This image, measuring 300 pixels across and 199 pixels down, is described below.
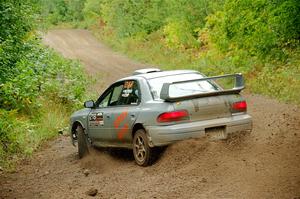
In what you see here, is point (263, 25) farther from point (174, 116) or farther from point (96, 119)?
point (174, 116)

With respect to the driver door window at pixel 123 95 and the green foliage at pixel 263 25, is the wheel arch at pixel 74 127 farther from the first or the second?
the green foliage at pixel 263 25

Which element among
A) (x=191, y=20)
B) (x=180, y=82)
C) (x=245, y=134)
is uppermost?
(x=191, y=20)

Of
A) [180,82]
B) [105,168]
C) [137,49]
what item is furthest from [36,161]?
[137,49]

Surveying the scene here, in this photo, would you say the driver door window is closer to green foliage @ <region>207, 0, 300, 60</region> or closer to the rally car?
the rally car

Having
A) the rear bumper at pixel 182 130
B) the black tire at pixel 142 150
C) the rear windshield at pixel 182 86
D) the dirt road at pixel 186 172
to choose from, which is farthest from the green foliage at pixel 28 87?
the rear bumper at pixel 182 130

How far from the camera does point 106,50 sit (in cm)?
4006

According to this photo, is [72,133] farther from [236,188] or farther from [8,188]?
[236,188]

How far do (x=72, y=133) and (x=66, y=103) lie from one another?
5.69 m

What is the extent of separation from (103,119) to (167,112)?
206 cm

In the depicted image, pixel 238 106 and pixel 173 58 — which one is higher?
pixel 173 58

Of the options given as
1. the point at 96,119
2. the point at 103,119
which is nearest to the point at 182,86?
the point at 103,119

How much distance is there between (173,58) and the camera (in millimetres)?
30391

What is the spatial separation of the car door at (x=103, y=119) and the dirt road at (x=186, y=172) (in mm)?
400

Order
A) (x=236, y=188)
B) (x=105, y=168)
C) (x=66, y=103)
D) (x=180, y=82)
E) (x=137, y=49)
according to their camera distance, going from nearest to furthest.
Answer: (x=236, y=188) < (x=180, y=82) < (x=105, y=168) < (x=66, y=103) < (x=137, y=49)
